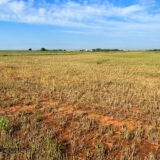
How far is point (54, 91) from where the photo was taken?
31.6 feet

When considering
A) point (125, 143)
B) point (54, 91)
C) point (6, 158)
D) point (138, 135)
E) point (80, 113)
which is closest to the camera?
point (6, 158)

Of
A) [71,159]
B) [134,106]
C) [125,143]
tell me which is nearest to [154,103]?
[134,106]

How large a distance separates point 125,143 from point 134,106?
9.58 ft

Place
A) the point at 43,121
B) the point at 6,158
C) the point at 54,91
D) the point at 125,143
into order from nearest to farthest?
1. the point at 6,158
2. the point at 125,143
3. the point at 43,121
4. the point at 54,91

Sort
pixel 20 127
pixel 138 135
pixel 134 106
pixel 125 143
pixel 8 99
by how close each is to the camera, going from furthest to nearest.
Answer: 1. pixel 8 99
2. pixel 134 106
3. pixel 20 127
4. pixel 138 135
5. pixel 125 143

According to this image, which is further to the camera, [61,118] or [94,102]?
[94,102]

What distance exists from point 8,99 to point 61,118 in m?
2.93

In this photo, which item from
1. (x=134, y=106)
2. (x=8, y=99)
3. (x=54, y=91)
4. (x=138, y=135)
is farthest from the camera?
Result: (x=54, y=91)

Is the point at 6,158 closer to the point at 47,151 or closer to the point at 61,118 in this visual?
the point at 47,151

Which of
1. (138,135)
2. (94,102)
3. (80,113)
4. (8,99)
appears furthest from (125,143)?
(8,99)

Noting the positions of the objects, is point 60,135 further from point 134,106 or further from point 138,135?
point 134,106

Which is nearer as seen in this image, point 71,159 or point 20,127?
point 71,159

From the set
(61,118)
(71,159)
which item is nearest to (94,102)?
(61,118)

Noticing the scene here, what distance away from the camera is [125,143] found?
4.64m
